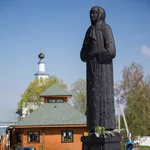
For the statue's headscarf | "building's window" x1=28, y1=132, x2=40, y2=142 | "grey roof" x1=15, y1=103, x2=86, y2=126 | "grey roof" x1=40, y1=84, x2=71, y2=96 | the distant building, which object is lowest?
"building's window" x1=28, y1=132, x2=40, y2=142

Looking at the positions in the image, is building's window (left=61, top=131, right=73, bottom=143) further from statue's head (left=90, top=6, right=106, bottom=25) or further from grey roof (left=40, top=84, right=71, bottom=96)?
statue's head (left=90, top=6, right=106, bottom=25)

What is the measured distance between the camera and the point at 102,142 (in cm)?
1107

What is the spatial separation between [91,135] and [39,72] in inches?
3643

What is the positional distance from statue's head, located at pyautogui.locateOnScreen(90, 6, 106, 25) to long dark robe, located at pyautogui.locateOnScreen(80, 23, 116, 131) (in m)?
0.18

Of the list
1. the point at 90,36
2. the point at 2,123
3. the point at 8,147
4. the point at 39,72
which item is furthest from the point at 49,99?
the point at 39,72

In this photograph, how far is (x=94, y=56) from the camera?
11.6 meters

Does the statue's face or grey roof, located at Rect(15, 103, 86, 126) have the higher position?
the statue's face

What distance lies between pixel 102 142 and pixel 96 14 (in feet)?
11.1

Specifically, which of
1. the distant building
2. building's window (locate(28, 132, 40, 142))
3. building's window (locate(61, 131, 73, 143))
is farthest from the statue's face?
the distant building

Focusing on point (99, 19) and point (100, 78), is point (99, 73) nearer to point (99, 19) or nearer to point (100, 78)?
point (100, 78)

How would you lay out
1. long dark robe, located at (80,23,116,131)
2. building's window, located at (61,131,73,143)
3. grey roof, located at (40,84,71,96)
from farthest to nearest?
1. grey roof, located at (40,84,71,96)
2. building's window, located at (61,131,73,143)
3. long dark robe, located at (80,23,116,131)

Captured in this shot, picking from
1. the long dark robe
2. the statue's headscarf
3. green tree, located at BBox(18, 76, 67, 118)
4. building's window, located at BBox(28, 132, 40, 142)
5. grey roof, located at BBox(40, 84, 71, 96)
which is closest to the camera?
the long dark robe

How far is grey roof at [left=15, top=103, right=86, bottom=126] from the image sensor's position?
3822 cm

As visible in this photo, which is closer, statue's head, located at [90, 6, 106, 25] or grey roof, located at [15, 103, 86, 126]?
statue's head, located at [90, 6, 106, 25]
